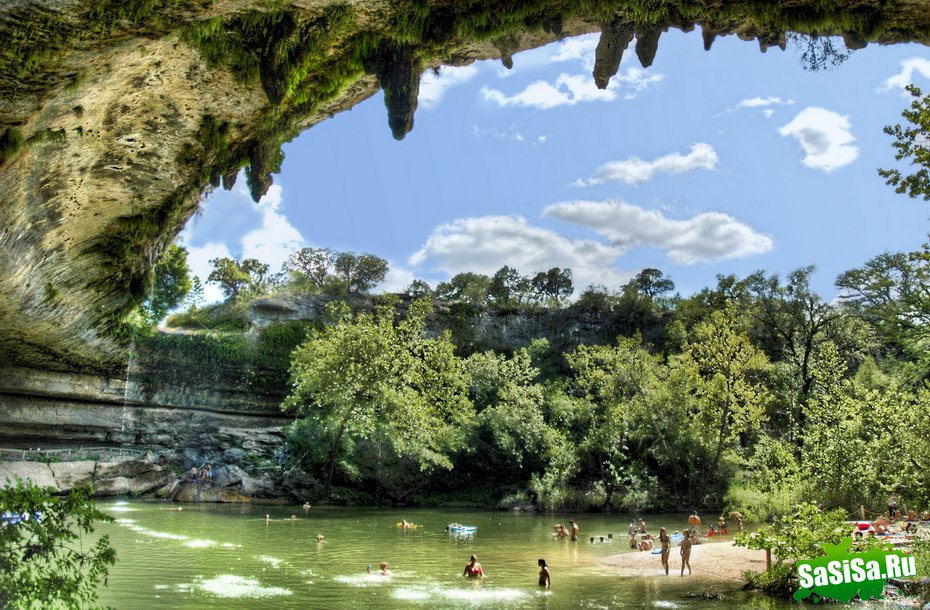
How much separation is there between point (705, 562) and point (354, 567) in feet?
30.5

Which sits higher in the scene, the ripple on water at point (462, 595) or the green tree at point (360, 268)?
the green tree at point (360, 268)

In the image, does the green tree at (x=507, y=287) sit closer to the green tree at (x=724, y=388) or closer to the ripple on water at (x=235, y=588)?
the green tree at (x=724, y=388)

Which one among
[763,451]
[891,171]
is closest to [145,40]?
[891,171]

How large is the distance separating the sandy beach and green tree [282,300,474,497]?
13082 mm

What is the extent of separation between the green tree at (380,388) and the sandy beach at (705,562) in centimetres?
1308

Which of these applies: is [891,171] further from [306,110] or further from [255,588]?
[255,588]

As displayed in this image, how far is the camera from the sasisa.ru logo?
1219 cm

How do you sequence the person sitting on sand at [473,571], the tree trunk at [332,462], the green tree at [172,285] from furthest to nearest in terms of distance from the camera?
the green tree at [172,285]
the tree trunk at [332,462]
the person sitting on sand at [473,571]

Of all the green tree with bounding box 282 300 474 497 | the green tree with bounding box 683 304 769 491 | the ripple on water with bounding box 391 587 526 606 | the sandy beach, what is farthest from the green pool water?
the green tree with bounding box 683 304 769 491

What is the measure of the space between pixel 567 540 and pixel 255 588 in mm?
12175

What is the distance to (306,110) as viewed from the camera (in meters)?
9.19

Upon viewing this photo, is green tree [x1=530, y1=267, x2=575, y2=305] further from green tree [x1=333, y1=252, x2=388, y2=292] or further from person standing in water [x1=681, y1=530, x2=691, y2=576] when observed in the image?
person standing in water [x1=681, y1=530, x2=691, y2=576]

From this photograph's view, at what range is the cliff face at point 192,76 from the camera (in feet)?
18.8

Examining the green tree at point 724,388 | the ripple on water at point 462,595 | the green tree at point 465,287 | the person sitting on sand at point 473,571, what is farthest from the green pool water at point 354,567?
the green tree at point 465,287
